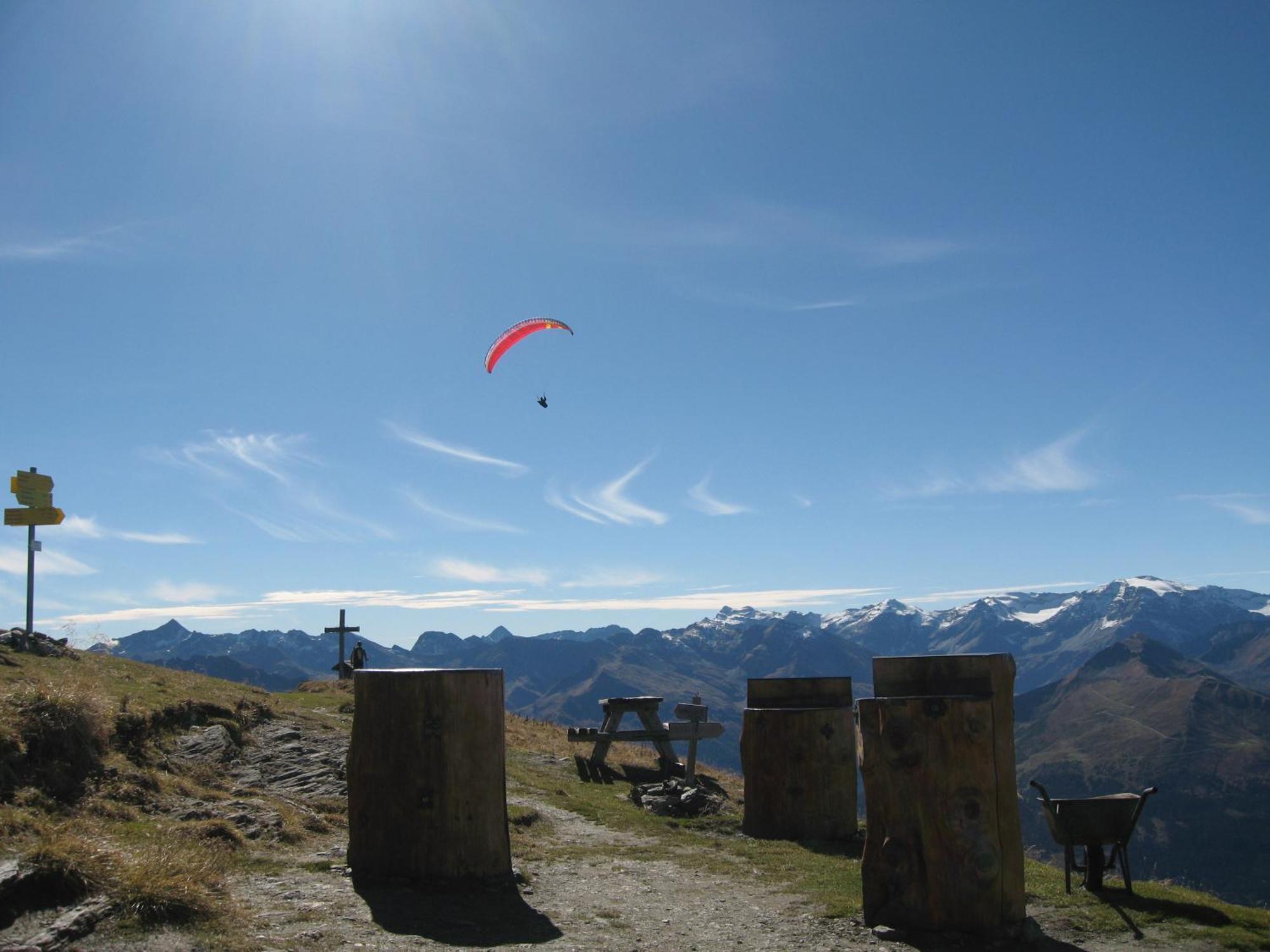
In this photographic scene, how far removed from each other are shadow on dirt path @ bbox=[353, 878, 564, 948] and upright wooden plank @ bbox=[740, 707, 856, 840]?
5.50 m

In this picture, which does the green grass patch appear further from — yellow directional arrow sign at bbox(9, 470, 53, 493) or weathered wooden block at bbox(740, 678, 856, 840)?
yellow directional arrow sign at bbox(9, 470, 53, 493)

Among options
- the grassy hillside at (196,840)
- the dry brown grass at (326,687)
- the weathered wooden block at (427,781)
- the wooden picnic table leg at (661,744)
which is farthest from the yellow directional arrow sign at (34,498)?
the weathered wooden block at (427,781)

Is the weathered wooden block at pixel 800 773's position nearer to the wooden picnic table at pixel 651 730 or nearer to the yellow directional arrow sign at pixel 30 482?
the wooden picnic table at pixel 651 730

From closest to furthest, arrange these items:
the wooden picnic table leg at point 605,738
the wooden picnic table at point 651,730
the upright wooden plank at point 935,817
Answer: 1. the upright wooden plank at point 935,817
2. the wooden picnic table at point 651,730
3. the wooden picnic table leg at point 605,738

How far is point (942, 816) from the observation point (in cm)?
826

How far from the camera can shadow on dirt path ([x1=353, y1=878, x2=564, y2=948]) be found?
25.6 ft

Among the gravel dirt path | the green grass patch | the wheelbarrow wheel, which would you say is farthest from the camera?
the wheelbarrow wheel

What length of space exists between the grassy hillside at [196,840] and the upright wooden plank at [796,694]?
6.46ft

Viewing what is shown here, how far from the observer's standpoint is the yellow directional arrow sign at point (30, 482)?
24.3 m

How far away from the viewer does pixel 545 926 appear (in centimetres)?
829

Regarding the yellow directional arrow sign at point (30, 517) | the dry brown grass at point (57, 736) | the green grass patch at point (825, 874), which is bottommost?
the green grass patch at point (825, 874)

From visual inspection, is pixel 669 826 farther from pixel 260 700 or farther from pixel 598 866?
pixel 260 700

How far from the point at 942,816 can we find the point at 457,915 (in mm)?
4237

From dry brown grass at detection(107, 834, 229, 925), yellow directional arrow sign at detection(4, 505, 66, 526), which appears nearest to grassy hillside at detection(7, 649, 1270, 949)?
dry brown grass at detection(107, 834, 229, 925)
